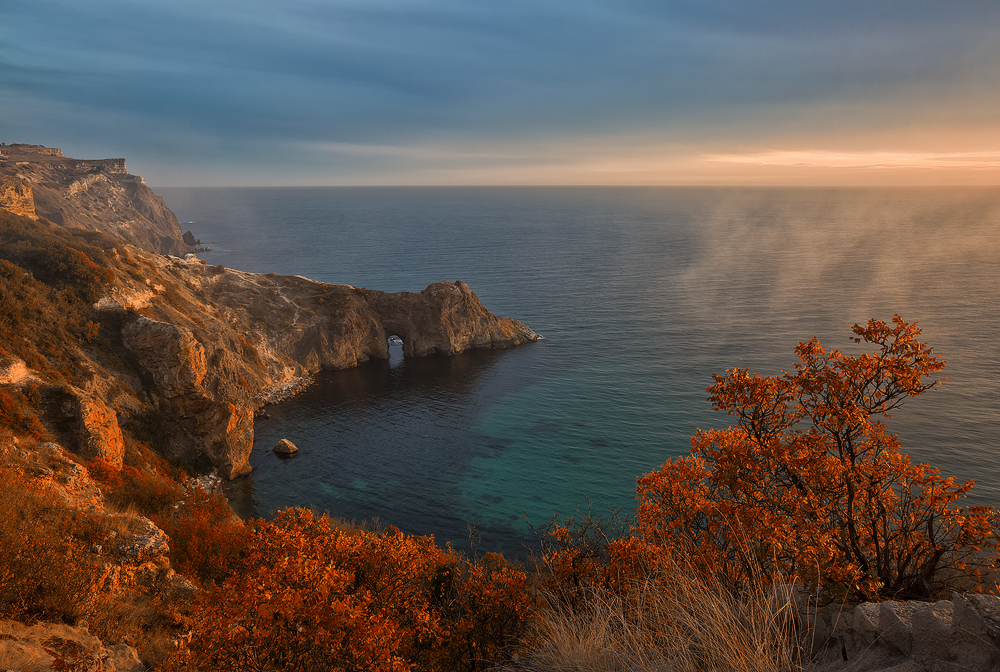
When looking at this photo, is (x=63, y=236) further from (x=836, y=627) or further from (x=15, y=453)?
(x=836, y=627)

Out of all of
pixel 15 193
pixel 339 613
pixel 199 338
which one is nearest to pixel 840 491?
pixel 339 613

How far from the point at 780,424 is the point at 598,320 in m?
97.1

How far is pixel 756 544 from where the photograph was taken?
15.3 meters

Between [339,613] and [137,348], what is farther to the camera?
[137,348]

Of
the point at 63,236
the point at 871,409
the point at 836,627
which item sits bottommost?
the point at 836,627

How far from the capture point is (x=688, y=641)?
27.3 ft

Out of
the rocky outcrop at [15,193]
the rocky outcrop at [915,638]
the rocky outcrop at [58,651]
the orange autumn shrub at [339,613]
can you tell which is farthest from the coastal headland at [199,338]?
the rocky outcrop at [915,638]

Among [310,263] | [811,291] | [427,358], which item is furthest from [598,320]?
[310,263]

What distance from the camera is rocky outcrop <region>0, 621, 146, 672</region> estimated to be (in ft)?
33.6

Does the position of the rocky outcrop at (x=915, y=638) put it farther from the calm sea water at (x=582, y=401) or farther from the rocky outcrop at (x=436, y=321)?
the rocky outcrop at (x=436, y=321)

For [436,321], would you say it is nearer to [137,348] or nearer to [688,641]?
[137,348]

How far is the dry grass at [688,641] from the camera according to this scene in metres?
8.13

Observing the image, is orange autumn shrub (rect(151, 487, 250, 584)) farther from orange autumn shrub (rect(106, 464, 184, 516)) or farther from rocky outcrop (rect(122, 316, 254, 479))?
rocky outcrop (rect(122, 316, 254, 479))

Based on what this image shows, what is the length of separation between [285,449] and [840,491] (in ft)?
184
